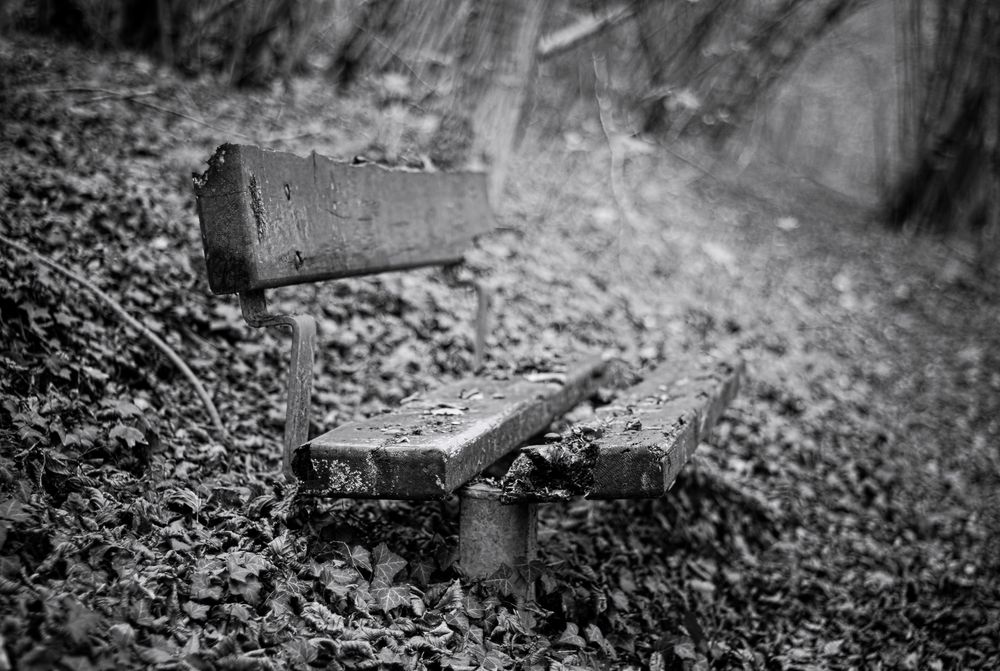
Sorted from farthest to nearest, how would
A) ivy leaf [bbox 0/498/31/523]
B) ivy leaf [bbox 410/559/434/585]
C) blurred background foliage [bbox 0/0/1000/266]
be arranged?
blurred background foliage [bbox 0/0/1000/266] < ivy leaf [bbox 410/559/434/585] < ivy leaf [bbox 0/498/31/523]

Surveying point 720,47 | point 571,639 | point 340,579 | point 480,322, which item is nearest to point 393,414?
point 340,579

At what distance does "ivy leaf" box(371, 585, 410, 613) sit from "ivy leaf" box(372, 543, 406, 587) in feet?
0.12

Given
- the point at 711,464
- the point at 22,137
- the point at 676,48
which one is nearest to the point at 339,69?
the point at 22,137

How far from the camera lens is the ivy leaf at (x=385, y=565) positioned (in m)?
2.26

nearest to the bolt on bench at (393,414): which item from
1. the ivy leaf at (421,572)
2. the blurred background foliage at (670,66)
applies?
the ivy leaf at (421,572)

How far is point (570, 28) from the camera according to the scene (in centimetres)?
767

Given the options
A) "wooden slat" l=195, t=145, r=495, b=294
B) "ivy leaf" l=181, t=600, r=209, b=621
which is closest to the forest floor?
"ivy leaf" l=181, t=600, r=209, b=621

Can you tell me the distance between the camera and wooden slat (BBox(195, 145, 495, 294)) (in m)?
2.21

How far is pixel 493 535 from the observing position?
2.37 m

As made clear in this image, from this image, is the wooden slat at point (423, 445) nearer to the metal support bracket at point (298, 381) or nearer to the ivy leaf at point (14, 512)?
the metal support bracket at point (298, 381)

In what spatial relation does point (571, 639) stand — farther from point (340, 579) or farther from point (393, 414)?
point (393, 414)

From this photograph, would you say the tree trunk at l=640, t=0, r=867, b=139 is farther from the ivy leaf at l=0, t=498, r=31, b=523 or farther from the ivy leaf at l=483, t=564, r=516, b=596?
the ivy leaf at l=0, t=498, r=31, b=523

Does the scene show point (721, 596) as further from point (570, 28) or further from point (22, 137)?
point (570, 28)

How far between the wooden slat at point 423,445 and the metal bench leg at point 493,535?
12 centimetres
